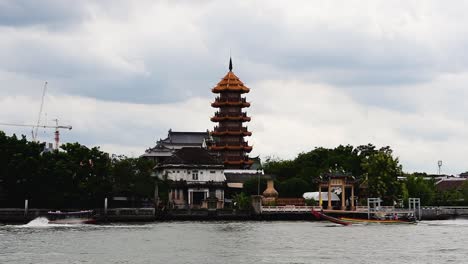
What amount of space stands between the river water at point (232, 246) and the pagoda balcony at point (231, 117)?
240ft

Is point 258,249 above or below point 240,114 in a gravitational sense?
below

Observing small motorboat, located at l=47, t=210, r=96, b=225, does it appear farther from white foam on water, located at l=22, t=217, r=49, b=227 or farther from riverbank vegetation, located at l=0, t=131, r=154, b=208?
riverbank vegetation, located at l=0, t=131, r=154, b=208

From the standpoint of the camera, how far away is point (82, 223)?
114 metres

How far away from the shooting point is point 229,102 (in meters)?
172

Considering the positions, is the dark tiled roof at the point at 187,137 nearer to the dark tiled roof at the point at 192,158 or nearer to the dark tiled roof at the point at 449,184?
the dark tiled roof at the point at 192,158

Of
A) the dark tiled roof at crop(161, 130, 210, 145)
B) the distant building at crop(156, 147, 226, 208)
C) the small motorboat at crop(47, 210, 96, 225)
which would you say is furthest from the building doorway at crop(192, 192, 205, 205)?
the small motorboat at crop(47, 210, 96, 225)

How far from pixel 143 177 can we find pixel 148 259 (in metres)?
76.6

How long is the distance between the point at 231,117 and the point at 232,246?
98494 mm

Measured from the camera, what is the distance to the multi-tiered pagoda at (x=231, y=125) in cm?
16800

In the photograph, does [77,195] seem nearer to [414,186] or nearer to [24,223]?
[24,223]

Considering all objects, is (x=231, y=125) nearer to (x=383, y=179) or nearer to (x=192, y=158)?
(x=192, y=158)

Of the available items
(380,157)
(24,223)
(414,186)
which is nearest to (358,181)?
(380,157)

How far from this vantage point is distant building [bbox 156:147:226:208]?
14962 centimetres

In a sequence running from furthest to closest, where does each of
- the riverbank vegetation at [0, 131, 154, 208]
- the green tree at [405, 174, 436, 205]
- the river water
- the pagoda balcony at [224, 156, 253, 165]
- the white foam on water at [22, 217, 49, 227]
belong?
the pagoda balcony at [224, 156, 253, 165], the green tree at [405, 174, 436, 205], the riverbank vegetation at [0, 131, 154, 208], the white foam on water at [22, 217, 49, 227], the river water
